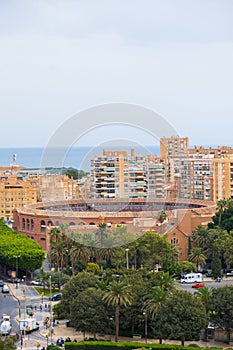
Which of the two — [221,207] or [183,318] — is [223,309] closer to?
[183,318]

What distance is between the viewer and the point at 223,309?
33.1 metres

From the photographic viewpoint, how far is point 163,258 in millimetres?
46906

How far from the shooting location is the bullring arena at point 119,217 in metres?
51.4

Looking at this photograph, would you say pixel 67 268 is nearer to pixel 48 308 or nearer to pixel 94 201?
pixel 48 308

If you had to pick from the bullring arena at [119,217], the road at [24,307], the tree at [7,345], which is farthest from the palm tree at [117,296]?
A: the bullring arena at [119,217]

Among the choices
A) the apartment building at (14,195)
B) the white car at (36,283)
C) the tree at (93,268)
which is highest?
the apartment building at (14,195)

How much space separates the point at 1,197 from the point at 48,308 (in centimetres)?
4080

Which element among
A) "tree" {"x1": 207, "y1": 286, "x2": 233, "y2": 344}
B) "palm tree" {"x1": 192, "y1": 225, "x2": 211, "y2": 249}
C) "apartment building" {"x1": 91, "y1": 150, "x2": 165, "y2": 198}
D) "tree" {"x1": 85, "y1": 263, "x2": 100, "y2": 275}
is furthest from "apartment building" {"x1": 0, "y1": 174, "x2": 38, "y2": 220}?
"tree" {"x1": 207, "y1": 286, "x2": 233, "y2": 344}

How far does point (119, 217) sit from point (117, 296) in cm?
2336

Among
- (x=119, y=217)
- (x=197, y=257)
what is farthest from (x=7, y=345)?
(x=119, y=217)

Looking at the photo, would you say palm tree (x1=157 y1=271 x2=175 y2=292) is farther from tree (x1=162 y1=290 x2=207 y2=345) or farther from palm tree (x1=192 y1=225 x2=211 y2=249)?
palm tree (x1=192 y1=225 x2=211 y2=249)

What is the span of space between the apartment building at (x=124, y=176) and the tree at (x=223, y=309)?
4541cm

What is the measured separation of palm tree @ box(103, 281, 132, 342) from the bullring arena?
52.9 feet

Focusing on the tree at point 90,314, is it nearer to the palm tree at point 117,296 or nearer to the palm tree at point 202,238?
the palm tree at point 117,296
